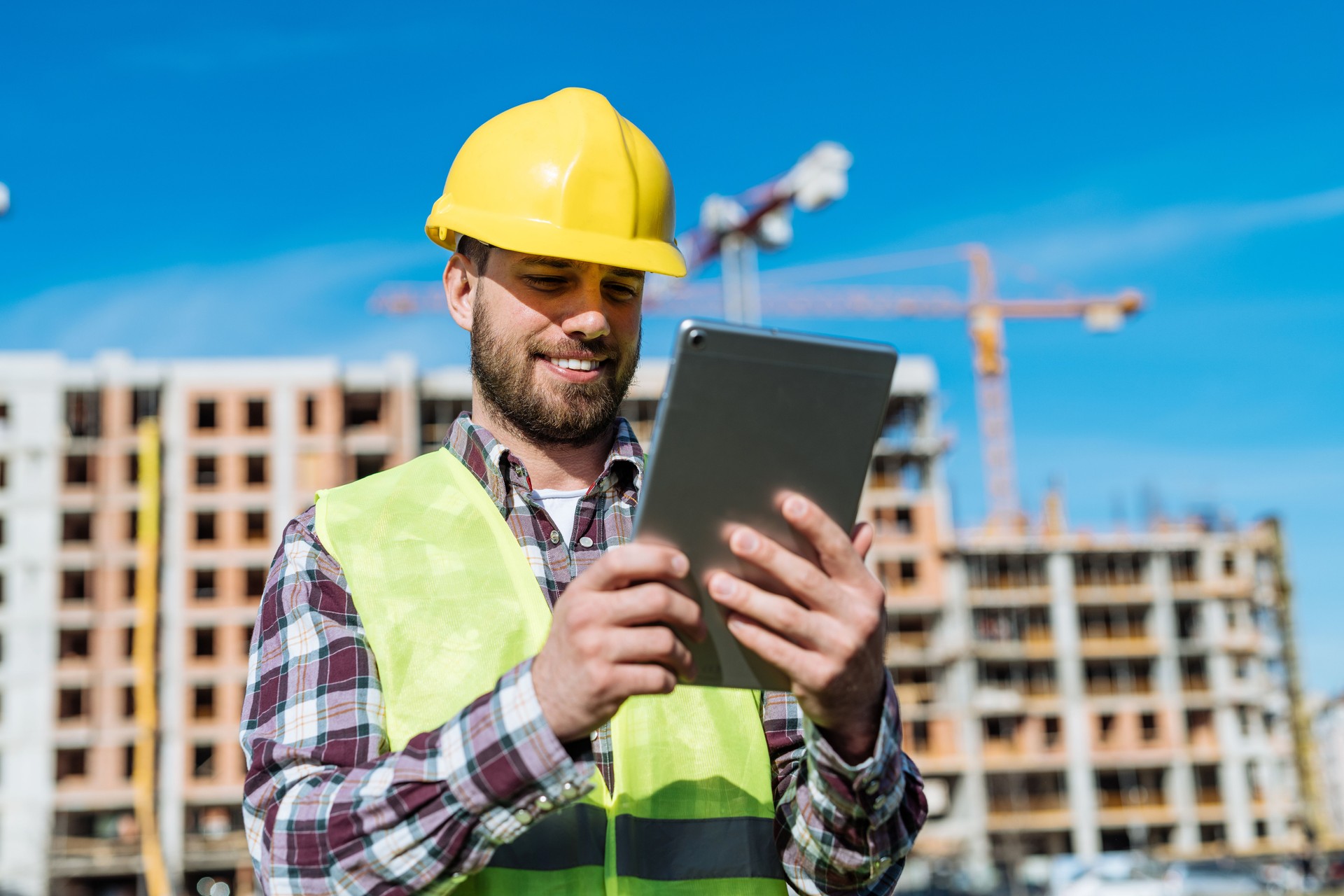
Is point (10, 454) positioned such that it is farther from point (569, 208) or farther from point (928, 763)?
point (569, 208)

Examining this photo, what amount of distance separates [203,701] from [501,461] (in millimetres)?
56775

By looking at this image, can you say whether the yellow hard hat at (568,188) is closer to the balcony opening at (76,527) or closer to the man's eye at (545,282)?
the man's eye at (545,282)

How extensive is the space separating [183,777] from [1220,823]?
45.1m

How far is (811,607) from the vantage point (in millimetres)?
1719

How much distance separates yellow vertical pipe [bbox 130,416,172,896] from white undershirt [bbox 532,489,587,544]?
53.9 m

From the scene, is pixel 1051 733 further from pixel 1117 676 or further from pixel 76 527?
pixel 76 527

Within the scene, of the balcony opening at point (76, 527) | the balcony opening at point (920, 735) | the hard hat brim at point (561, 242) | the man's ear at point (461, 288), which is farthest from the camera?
the balcony opening at point (920, 735)

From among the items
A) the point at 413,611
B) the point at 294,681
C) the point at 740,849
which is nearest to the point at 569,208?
the point at 413,611

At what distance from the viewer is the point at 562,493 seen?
2.55 metres

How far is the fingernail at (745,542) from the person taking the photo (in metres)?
1.66

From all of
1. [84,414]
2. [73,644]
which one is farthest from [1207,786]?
A: [84,414]

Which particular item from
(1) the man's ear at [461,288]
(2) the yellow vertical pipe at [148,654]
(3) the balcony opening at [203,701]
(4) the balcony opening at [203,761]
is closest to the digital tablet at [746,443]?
(1) the man's ear at [461,288]

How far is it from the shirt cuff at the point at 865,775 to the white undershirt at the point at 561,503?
0.70 metres

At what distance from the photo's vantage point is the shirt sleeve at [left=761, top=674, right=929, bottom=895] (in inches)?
75.5
